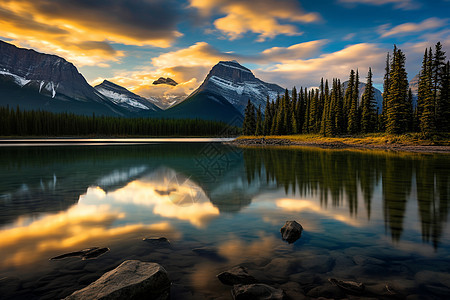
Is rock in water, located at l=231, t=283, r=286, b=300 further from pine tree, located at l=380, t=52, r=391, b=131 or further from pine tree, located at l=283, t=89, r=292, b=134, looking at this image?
pine tree, located at l=283, t=89, r=292, b=134

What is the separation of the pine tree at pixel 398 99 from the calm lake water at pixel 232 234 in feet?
177

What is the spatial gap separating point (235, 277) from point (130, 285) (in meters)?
2.51

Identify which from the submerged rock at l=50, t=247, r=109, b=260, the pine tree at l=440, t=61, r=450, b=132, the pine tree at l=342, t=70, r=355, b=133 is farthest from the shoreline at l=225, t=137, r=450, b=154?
the submerged rock at l=50, t=247, r=109, b=260

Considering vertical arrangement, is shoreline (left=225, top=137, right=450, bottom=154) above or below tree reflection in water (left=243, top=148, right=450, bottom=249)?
above

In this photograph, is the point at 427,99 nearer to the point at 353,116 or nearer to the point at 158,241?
the point at 353,116

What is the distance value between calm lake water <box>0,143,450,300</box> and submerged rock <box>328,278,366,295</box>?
0.23 meters

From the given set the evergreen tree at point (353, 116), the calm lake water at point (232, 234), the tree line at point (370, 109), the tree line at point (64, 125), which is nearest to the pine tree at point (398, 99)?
the tree line at point (370, 109)

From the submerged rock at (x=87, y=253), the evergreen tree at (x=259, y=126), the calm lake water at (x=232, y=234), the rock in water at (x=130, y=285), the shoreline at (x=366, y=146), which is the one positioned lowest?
the calm lake water at (x=232, y=234)

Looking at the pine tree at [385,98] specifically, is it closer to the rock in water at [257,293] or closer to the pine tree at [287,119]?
the pine tree at [287,119]

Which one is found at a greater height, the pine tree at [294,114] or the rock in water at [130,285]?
the pine tree at [294,114]

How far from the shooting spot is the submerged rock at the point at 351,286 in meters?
6.35

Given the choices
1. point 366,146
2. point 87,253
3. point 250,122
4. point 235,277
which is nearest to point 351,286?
point 235,277

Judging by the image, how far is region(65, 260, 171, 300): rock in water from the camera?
18.2 ft

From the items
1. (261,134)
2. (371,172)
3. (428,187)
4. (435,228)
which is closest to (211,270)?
(435,228)
